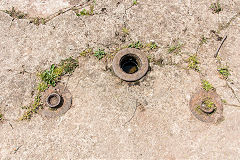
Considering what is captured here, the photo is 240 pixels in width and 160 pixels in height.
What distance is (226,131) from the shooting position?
2779 millimetres

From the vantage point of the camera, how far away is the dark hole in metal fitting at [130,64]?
319 cm

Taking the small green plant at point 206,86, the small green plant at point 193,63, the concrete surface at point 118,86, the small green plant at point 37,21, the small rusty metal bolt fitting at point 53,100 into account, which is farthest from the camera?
the small green plant at point 37,21

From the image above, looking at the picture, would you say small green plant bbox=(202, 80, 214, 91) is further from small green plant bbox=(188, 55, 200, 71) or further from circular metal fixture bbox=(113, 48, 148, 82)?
circular metal fixture bbox=(113, 48, 148, 82)

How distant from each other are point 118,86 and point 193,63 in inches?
48.7

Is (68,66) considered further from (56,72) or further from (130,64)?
(130,64)

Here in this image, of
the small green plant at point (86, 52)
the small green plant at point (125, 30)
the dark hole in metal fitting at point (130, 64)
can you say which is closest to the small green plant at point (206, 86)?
the dark hole in metal fitting at point (130, 64)

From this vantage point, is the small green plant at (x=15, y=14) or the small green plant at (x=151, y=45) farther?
the small green plant at (x=15, y=14)

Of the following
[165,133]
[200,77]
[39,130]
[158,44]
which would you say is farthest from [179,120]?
[39,130]

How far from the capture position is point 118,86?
2979 millimetres

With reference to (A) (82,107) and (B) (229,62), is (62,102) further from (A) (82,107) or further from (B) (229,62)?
(B) (229,62)

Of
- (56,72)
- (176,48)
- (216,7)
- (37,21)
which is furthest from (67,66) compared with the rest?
(216,7)

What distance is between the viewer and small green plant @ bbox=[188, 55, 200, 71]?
307 centimetres

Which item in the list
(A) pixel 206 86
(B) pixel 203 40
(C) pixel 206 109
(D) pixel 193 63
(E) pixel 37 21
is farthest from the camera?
(E) pixel 37 21

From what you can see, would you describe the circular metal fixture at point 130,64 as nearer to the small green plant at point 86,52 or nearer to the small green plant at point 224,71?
the small green plant at point 86,52
